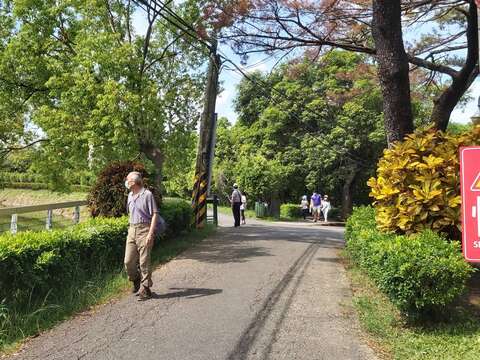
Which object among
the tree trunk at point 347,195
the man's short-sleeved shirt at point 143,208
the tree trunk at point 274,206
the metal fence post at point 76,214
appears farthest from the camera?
the tree trunk at point 274,206

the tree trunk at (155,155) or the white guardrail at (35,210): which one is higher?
the tree trunk at (155,155)

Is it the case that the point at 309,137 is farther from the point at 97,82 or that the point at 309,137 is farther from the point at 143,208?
the point at 143,208

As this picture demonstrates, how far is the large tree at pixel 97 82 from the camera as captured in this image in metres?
12.3

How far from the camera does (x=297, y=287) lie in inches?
304

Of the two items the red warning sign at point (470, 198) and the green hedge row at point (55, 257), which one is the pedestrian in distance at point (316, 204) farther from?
the red warning sign at point (470, 198)

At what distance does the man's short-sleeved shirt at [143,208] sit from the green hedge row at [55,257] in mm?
1026

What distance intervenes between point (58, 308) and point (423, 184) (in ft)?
16.3

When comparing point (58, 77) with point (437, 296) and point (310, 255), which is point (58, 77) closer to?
point (310, 255)

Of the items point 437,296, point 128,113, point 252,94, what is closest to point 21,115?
point 128,113

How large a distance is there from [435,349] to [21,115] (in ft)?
54.6

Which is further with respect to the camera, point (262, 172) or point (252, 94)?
point (252, 94)

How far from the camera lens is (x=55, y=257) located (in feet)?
21.7

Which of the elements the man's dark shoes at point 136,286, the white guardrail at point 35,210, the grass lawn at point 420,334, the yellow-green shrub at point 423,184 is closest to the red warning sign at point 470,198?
the grass lawn at point 420,334

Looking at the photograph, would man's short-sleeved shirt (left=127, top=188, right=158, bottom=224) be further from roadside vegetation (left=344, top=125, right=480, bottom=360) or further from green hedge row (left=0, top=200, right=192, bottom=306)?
roadside vegetation (left=344, top=125, right=480, bottom=360)
